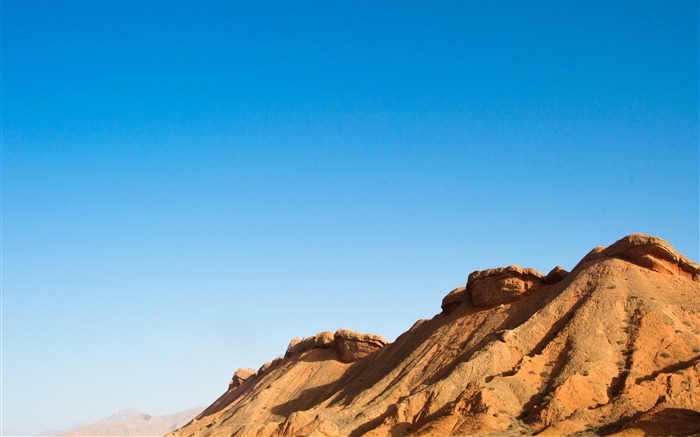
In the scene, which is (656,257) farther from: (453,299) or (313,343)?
(313,343)

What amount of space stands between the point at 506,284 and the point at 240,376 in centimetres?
5156

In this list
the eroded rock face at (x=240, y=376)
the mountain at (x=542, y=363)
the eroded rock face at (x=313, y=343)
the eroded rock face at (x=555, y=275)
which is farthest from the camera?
the eroded rock face at (x=240, y=376)

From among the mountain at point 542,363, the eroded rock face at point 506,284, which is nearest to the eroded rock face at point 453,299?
the mountain at point 542,363

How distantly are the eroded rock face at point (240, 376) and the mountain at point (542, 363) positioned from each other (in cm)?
2949

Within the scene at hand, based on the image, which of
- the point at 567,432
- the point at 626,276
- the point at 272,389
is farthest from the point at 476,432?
the point at 272,389

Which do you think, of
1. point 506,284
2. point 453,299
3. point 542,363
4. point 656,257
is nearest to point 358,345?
point 453,299

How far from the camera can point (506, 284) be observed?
56.0 m

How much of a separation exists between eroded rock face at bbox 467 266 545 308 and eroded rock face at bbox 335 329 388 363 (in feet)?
53.0

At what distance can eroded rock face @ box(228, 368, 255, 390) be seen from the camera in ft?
313

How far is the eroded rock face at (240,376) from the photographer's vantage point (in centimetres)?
9538

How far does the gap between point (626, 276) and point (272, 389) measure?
37.2 metres

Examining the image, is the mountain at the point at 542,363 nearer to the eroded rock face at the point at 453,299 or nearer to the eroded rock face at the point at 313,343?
the eroded rock face at the point at 453,299

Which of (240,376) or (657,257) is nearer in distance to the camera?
(657,257)

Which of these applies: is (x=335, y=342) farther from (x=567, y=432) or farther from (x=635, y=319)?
(x=567, y=432)
